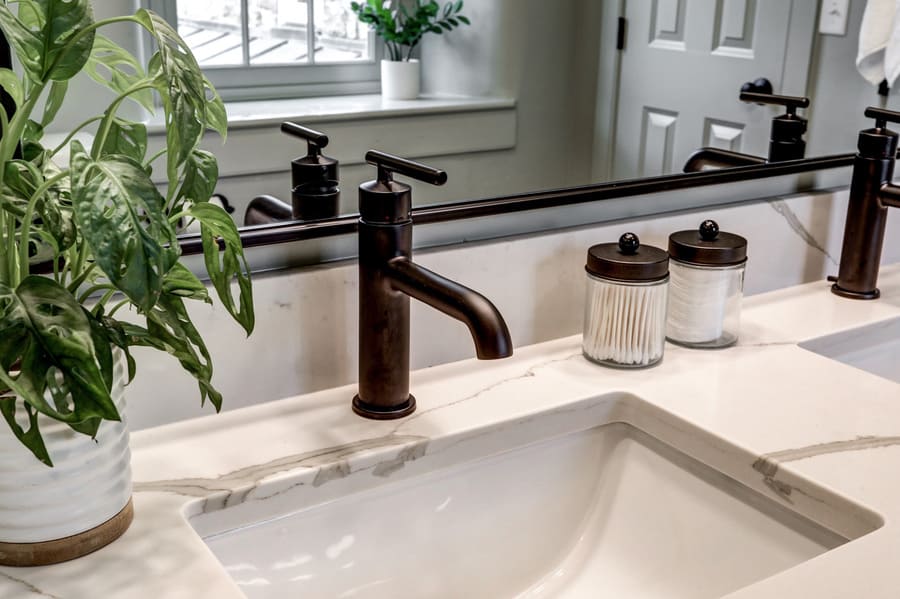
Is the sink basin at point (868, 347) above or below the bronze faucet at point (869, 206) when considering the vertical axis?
below

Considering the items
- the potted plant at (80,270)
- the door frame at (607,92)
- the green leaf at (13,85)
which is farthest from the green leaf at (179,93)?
the door frame at (607,92)

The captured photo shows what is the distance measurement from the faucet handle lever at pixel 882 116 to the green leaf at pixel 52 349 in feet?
3.75

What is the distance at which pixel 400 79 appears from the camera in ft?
3.44

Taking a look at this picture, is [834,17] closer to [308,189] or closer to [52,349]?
[308,189]

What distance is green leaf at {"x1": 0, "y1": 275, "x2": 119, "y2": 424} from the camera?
0.58m

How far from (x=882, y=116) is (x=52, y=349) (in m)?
1.18

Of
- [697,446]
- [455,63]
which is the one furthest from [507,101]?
[697,446]

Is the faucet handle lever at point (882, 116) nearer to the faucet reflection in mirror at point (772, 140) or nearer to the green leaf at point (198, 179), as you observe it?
the faucet reflection in mirror at point (772, 140)

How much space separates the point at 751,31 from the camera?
128 centimetres

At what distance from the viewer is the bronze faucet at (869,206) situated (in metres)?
1.29

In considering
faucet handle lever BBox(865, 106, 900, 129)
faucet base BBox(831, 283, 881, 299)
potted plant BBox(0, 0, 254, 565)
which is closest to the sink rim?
potted plant BBox(0, 0, 254, 565)

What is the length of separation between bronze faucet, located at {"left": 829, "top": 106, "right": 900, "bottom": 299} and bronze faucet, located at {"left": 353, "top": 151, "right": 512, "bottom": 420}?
704mm

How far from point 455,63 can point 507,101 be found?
94 millimetres

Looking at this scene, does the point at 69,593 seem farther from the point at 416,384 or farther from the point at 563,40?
the point at 563,40
